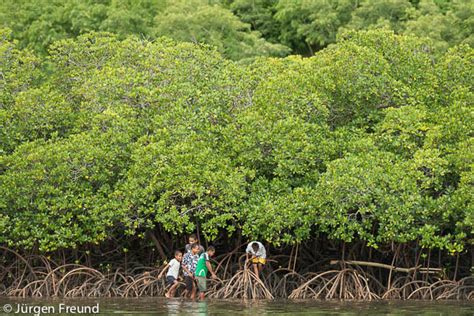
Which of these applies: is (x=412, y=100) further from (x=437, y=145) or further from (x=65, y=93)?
(x=65, y=93)

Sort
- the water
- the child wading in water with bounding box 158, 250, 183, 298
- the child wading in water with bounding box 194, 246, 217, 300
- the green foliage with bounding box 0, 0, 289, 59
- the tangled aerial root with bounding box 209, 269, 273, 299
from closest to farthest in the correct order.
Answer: the water, the child wading in water with bounding box 194, 246, 217, 300, the tangled aerial root with bounding box 209, 269, 273, 299, the child wading in water with bounding box 158, 250, 183, 298, the green foliage with bounding box 0, 0, 289, 59

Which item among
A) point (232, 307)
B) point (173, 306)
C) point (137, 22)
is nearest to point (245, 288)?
point (232, 307)

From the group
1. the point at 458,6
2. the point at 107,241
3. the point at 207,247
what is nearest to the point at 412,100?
the point at 207,247

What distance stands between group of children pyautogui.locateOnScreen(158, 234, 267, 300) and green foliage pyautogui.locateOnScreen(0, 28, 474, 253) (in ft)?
1.21

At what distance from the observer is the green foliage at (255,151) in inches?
756

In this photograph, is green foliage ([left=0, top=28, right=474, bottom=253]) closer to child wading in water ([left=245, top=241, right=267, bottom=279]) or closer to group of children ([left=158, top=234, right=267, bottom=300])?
child wading in water ([left=245, top=241, right=267, bottom=279])

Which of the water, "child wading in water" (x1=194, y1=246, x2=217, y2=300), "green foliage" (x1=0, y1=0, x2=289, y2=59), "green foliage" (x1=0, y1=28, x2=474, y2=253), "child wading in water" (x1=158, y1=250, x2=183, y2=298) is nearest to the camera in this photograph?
the water

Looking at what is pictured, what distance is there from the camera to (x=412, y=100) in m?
21.2

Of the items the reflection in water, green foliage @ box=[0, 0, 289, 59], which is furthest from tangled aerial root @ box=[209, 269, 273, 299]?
green foliage @ box=[0, 0, 289, 59]

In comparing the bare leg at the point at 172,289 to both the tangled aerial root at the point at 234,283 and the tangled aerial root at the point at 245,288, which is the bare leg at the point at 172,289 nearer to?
the tangled aerial root at the point at 234,283

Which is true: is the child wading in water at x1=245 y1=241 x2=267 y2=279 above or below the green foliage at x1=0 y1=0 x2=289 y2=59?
below

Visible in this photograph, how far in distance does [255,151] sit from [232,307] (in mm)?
3948

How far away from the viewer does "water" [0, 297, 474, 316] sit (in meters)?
16.6

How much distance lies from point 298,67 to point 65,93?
19.9 ft
